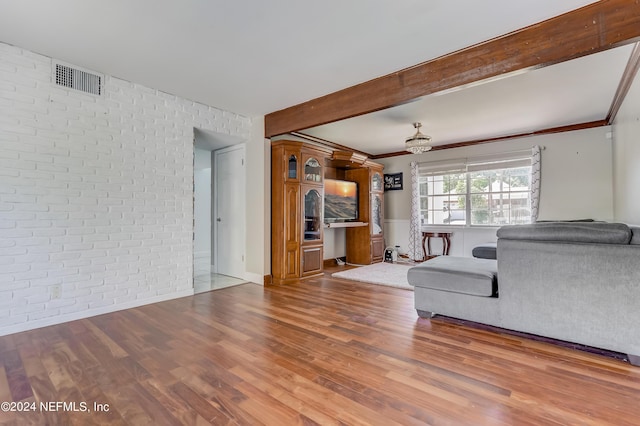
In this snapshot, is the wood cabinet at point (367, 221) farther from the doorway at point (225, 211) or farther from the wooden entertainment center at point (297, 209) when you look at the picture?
the doorway at point (225, 211)

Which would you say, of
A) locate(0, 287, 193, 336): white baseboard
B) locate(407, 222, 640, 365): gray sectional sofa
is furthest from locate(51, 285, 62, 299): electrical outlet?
locate(407, 222, 640, 365): gray sectional sofa

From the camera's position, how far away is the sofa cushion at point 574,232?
2.07m

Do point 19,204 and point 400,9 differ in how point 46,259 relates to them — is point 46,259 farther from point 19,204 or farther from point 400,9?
point 400,9

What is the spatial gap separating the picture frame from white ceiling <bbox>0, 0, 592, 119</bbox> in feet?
13.5

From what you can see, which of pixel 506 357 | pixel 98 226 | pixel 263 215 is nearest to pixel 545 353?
pixel 506 357

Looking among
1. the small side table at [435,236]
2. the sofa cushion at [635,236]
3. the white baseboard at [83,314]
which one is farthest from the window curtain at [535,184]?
the white baseboard at [83,314]

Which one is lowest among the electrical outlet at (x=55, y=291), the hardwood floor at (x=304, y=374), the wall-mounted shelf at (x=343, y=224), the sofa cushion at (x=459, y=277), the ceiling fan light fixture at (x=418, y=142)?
the hardwood floor at (x=304, y=374)

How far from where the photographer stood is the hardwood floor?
150cm

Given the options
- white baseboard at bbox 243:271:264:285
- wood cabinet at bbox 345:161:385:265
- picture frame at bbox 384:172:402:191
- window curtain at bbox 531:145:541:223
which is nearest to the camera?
white baseboard at bbox 243:271:264:285

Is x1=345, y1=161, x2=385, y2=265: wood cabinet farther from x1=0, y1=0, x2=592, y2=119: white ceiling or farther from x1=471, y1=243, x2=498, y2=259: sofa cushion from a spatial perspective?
x1=0, y1=0, x2=592, y2=119: white ceiling

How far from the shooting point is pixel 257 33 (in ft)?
7.73

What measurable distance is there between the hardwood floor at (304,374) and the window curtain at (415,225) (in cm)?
379

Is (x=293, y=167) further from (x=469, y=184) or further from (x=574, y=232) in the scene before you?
(x=469, y=184)

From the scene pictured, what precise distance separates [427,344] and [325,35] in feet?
8.48
